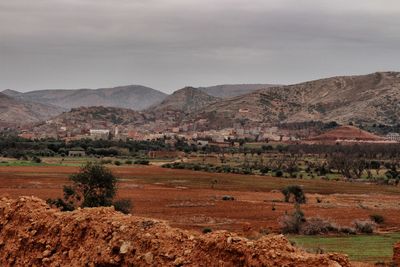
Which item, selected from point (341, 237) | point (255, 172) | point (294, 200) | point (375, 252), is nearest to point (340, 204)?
point (294, 200)

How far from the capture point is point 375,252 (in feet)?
99.3

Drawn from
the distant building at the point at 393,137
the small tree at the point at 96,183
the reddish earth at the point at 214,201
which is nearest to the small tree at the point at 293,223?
the reddish earth at the point at 214,201

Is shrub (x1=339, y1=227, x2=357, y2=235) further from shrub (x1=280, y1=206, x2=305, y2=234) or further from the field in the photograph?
shrub (x1=280, y1=206, x2=305, y2=234)

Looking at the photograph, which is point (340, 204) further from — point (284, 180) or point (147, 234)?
point (147, 234)

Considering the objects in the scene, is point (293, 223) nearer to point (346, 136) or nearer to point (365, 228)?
point (365, 228)

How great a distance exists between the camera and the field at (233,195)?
137ft

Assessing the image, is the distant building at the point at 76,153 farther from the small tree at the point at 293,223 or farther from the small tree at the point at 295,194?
the small tree at the point at 293,223

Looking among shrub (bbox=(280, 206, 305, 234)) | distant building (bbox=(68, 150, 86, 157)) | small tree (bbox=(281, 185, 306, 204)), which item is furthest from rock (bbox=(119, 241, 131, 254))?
distant building (bbox=(68, 150, 86, 157))

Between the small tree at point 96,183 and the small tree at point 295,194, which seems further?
the small tree at point 295,194

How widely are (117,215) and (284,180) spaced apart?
76219 mm

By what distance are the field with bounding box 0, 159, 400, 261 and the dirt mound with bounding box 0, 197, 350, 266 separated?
14067 mm

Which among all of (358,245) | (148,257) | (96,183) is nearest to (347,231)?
(358,245)

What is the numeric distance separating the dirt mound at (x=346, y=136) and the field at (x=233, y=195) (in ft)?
276

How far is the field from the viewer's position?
41.8 m
